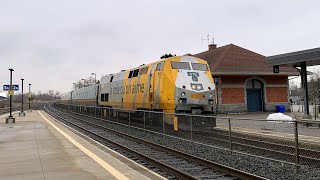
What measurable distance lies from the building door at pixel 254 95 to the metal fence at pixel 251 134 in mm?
20053

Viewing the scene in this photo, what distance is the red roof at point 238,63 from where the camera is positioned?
107ft

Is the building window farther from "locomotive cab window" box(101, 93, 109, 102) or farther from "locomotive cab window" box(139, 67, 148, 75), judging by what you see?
"locomotive cab window" box(139, 67, 148, 75)

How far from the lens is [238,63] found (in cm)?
3488

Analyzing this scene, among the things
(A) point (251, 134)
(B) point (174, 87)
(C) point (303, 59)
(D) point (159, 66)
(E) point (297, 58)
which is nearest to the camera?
(A) point (251, 134)

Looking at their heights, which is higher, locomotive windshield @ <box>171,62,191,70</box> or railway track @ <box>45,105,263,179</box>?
locomotive windshield @ <box>171,62,191,70</box>

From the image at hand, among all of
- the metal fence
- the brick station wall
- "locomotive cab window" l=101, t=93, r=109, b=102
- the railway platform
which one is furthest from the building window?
the railway platform

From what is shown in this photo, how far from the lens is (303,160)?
29.2 ft

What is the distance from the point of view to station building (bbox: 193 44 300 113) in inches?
1287

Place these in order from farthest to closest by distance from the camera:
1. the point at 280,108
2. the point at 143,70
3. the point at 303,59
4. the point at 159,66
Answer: the point at 280,108 → the point at 303,59 → the point at 143,70 → the point at 159,66

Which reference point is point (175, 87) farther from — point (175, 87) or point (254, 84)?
point (254, 84)

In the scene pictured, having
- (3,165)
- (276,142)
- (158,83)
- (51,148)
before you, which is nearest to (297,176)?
(276,142)

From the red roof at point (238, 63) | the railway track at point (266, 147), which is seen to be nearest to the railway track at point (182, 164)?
the railway track at point (266, 147)

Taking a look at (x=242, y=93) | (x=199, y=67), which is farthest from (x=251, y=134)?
(x=242, y=93)

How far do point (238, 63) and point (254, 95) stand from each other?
3.71 metres
